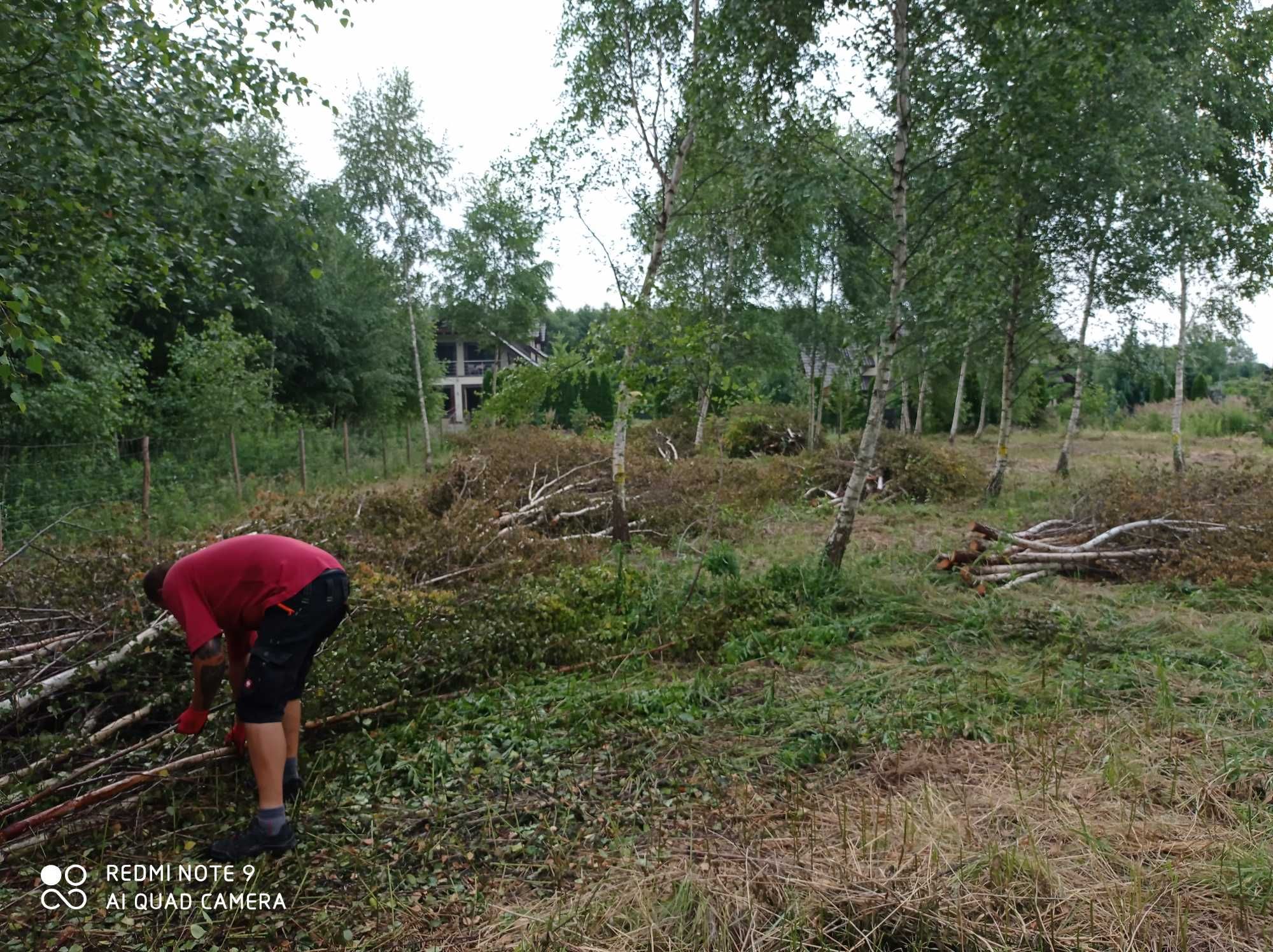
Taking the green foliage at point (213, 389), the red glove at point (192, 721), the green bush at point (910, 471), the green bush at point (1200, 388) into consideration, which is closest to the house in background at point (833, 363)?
the green bush at point (910, 471)

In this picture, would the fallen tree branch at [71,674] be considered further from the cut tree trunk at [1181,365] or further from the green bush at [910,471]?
the cut tree trunk at [1181,365]

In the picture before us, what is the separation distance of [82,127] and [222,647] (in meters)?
4.09

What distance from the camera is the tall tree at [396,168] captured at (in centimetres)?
1842

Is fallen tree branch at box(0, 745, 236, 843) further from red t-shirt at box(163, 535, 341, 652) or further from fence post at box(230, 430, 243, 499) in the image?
fence post at box(230, 430, 243, 499)

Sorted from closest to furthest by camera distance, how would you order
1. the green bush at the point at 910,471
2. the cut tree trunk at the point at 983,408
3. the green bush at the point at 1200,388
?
the green bush at the point at 910,471 → the cut tree trunk at the point at 983,408 → the green bush at the point at 1200,388

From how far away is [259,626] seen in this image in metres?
3.33

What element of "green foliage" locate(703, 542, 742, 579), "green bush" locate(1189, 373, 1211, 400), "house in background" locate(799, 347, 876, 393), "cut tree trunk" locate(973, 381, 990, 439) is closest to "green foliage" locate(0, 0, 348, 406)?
"green foliage" locate(703, 542, 742, 579)

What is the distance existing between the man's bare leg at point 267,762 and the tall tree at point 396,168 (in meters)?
15.2

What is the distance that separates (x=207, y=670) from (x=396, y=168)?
18077mm

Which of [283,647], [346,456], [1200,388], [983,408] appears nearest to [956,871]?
[283,647]

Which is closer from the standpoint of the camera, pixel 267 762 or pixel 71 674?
pixel 267 762

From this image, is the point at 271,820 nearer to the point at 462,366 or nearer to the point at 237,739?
the point at 237,739

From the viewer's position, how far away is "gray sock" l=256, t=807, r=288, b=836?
317 cm

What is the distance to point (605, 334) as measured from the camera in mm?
8867
